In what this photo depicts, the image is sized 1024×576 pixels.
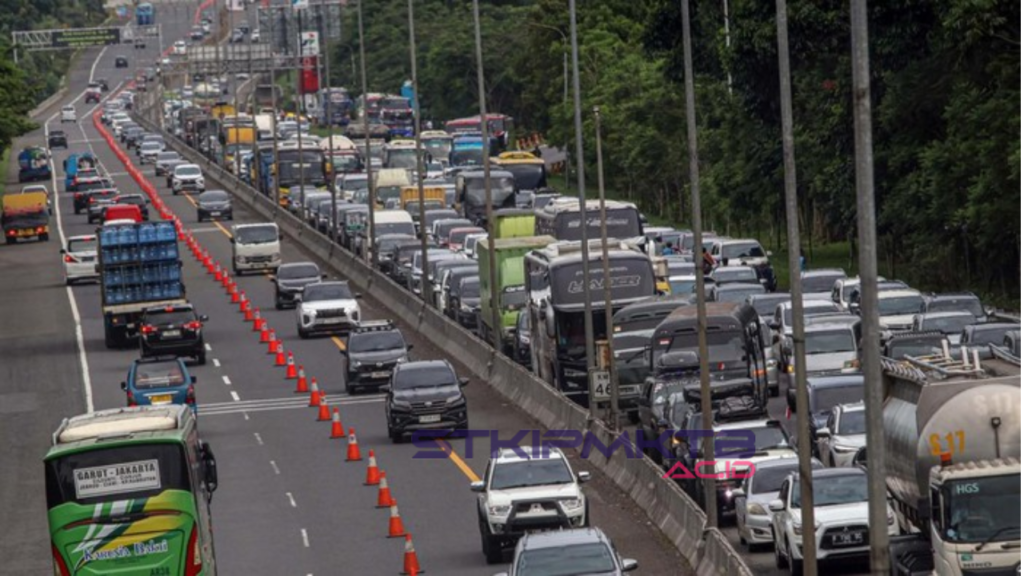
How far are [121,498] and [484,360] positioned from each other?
2774 centimetres

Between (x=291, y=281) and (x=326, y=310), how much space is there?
22.9ft

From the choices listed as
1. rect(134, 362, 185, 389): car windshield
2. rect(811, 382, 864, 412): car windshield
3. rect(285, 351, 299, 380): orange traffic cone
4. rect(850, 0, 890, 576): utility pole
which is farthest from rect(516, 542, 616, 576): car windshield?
rect(285, 351, 299, 380): orange traffic cone

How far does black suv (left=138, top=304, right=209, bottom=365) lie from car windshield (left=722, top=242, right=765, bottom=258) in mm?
17182

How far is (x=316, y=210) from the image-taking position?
100 metres

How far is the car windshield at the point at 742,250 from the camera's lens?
72125 mm

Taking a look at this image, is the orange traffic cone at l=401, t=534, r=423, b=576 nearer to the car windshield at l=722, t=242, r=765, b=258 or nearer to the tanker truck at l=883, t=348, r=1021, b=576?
the tanker truck at l=883, t=348, r=1021, b=576

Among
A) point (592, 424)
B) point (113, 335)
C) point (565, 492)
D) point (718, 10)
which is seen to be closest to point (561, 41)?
point (718, 10)

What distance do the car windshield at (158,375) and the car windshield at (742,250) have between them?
2393 cm

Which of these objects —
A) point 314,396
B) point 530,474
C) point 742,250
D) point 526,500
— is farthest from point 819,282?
point 526,500

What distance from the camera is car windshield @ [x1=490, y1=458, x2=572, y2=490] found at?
121ft

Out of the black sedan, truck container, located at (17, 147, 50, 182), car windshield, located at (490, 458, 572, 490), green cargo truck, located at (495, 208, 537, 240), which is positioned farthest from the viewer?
truck container, located at (17, 147, 50, 182)

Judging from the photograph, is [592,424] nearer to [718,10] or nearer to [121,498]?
[121,498]

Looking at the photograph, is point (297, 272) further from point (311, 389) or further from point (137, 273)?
point (311, 389)

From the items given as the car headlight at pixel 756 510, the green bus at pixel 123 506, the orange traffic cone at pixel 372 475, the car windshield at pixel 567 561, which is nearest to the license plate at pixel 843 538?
the car headlight at pixel 756 510
